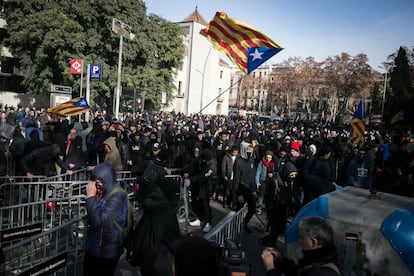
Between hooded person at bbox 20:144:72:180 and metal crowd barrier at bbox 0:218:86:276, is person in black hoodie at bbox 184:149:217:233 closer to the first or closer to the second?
metal crowd barrier at bbox 0:218:86:276

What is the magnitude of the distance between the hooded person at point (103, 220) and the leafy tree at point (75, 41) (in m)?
Answer: 31.4

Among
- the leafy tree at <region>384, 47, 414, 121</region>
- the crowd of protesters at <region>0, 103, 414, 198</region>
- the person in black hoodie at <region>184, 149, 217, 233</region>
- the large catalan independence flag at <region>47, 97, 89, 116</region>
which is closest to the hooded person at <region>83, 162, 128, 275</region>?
the person in black hoodie at <region>184, 149, 217, 233</region>

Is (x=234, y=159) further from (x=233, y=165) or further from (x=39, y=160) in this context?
(x=39, y=160)

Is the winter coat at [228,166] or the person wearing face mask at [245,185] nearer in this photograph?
the person wearing face mask at [245,185]

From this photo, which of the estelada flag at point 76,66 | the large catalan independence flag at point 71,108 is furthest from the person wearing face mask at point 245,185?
the estelada flag at point 76,66

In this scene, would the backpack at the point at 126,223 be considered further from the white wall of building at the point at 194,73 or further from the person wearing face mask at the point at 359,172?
the white wall of building at the point at 194,73

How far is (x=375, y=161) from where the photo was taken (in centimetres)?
1109

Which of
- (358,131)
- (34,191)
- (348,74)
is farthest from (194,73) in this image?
(34,191)

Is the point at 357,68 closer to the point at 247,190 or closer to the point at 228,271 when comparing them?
the point at 247,190

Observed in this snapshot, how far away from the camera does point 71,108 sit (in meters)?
11.9

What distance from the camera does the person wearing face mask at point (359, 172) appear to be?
429 inches

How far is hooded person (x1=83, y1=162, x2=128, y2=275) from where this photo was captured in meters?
3.56

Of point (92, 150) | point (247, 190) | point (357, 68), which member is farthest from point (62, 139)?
point (357, 68)

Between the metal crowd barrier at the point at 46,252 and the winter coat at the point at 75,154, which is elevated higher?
the winter coat at the point at 75,154
